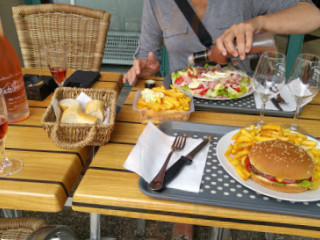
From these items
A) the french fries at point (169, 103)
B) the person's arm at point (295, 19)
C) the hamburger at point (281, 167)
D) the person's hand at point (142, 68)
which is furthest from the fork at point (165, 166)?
the person's arm at point (295, 19)

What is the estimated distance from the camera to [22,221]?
1.05 meters

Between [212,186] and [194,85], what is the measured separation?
2.05 feet

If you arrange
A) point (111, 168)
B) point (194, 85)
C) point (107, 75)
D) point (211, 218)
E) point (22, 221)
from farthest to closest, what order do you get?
point (107, 75), point (194, 85), point (22, 221), point (111, 168), point (211, 218)

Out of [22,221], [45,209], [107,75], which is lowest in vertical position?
[22,221]

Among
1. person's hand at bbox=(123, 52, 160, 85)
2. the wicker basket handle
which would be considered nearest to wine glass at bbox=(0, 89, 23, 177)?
the wicker basket handle

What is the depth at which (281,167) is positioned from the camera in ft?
2.53

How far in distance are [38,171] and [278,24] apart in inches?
51.7

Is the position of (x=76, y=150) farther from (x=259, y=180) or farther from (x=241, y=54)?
(x=241, y=54)

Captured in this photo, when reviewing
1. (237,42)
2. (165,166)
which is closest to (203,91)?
(237,42)

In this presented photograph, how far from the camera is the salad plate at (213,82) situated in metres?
1.27

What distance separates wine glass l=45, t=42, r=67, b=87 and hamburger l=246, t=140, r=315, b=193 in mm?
877

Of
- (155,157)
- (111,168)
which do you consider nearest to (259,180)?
(155,157)

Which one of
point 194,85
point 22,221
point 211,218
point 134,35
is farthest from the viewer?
point 134,35

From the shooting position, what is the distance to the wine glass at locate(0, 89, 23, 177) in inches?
33.2
